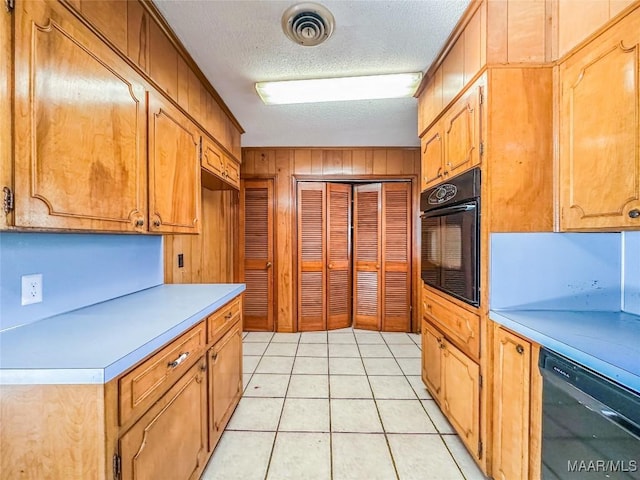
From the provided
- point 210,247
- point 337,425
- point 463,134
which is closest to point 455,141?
point 463,134

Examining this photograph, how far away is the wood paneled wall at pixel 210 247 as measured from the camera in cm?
236

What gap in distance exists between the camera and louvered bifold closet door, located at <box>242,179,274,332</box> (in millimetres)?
3857

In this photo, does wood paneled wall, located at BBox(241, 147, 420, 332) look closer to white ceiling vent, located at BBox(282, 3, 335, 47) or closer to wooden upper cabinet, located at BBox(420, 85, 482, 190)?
wooden upper cabinet, located at BBox(420, 85, 482, 190)

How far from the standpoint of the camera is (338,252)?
12.9 feet

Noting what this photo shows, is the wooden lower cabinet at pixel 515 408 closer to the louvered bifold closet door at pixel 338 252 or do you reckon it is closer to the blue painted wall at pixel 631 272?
the blue painted wall at pixel 631 272

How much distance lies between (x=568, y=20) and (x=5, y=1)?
87.9 inches

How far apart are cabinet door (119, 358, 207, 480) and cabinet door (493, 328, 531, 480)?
1468 millimetres

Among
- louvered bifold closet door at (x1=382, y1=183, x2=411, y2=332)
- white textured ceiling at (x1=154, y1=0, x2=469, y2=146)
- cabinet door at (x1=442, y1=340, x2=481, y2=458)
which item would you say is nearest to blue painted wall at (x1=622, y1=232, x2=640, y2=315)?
cabinet door at (x1=442, y1=340, x2=481, y2=458)

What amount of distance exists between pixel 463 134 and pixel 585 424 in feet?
4.67

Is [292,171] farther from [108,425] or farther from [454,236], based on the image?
[108,425]

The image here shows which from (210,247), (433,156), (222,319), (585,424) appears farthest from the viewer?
(210,247)

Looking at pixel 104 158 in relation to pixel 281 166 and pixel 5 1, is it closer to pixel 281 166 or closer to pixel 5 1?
pixel 5 1

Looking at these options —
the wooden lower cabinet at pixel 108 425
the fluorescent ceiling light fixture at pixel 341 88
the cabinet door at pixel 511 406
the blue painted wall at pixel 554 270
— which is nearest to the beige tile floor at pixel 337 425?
the cabinet door at pixel 511 406

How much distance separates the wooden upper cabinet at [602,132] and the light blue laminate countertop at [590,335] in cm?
42
